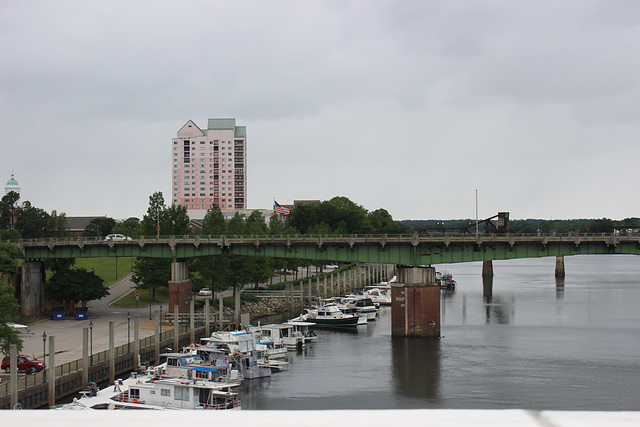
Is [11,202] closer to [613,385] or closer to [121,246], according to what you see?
[121,246]

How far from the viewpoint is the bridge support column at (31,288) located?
78.2 meters

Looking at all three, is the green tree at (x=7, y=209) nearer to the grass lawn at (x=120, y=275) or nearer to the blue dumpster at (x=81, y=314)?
the grass lawn at (x=120, y=275)

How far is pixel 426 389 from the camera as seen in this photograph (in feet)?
164

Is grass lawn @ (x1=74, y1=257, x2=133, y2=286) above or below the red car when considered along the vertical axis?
above

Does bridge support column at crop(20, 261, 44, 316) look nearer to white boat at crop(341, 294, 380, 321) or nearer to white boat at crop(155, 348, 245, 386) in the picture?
white boat at crop(155, 348, 245, 386)

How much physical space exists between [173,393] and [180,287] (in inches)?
1342

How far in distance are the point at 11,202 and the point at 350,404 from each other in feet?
394

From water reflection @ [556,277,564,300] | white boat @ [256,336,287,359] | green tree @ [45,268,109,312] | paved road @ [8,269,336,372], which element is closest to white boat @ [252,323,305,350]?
white boat @ [256,336,287,359]

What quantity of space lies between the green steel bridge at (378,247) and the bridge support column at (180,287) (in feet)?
4.26

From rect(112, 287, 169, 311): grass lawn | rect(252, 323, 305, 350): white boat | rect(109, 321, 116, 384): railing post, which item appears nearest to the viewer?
rect(109, 321, 116, 384): railing post

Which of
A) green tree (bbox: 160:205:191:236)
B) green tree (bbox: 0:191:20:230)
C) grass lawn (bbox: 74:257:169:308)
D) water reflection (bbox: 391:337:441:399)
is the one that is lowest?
water reflection (bbox: 391:337:441:399)

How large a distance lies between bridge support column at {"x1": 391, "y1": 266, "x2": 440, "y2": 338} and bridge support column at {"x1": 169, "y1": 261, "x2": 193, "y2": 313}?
78.2ft

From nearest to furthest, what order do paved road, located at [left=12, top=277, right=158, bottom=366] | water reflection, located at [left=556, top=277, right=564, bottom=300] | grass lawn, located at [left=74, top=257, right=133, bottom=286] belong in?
paved road, located at [left=12, top=277, right=158, bottom=366]
grass lawn, located at [left=74, top=257, right=133, bottom=286]
water reflection, located at [left=556, top=277, right=564, bottom=300]

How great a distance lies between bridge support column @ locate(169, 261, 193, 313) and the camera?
78000 millimetres
